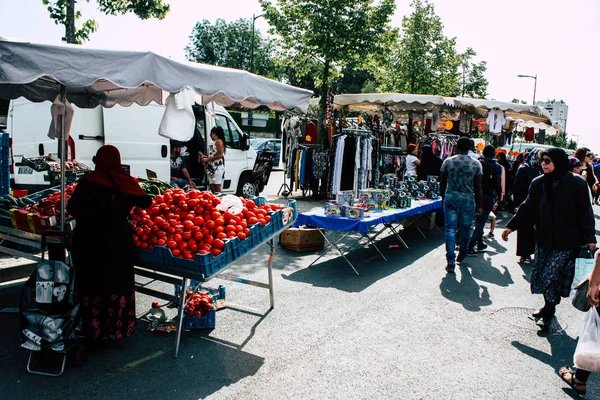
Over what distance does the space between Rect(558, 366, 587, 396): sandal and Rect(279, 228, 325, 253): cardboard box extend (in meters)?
4.69

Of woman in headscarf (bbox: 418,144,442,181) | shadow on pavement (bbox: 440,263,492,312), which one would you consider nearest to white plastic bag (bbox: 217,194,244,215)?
shadow on pavement (bbox: 440,263,492,312)

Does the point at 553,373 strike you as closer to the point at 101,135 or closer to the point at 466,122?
the point at 101,135

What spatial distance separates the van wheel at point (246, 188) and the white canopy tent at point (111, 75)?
6843mm

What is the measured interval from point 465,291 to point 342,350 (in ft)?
8.83

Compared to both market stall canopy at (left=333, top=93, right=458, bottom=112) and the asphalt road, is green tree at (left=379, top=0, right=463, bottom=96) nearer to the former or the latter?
market stall canopy at (left=333, top=93, right=458, bottom=112)

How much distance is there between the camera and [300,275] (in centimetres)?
685

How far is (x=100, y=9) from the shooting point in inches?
479

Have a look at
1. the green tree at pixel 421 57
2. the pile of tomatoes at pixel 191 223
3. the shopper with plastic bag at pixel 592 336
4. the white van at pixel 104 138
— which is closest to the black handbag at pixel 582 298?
the shopper with plastic bag at pixel 592 336

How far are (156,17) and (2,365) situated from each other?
1089cm

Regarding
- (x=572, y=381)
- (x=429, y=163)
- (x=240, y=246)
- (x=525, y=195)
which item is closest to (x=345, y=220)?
(x=240, y=246)

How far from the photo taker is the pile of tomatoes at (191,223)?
4.38m

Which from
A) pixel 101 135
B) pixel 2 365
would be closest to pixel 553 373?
pixel 2 365

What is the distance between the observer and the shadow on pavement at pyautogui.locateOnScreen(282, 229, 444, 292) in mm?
6578

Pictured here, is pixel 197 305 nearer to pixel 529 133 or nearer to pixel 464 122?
pixel 464 122
